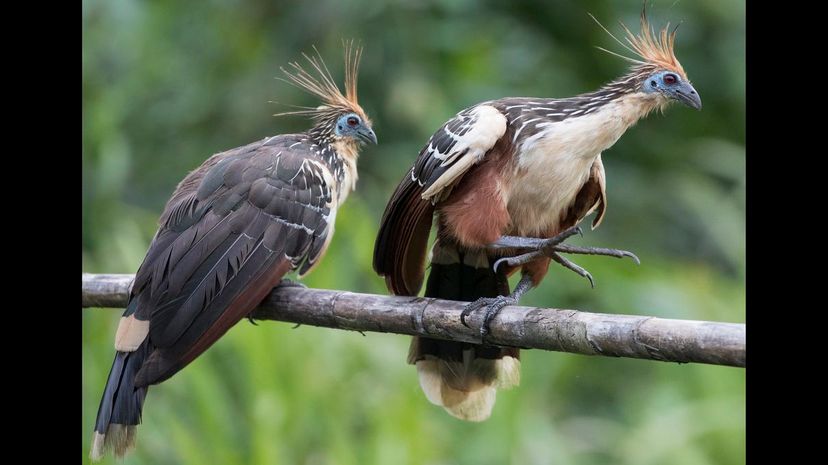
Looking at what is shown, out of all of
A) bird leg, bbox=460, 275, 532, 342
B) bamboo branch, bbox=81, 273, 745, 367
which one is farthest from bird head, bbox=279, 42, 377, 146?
bird leg, bbox=460, 275, 532, 342

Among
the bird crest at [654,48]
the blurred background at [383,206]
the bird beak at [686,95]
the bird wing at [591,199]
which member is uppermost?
the bird crest at [654,48]

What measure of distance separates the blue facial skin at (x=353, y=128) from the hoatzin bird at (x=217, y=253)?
0.26 ft

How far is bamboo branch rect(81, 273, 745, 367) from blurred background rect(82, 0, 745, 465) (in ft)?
3.40

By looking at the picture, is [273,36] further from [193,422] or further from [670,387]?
[670,387]

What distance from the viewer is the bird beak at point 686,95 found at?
2.96 meters

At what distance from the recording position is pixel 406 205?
10.4 feet

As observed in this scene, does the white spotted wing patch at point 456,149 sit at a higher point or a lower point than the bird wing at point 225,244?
higher

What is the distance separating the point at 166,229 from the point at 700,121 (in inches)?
179

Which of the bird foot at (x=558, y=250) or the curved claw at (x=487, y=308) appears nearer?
the bird foot at (x=558, y=250)

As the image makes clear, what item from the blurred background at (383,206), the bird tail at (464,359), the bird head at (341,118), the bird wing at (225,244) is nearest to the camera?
the bird wing at (225,244)

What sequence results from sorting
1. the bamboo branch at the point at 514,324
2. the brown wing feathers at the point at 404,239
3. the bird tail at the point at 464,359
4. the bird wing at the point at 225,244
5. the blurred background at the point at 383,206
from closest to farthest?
the bamboo branch at the point at 514,324 < the bird wing at the point at 225,244 < the brown wing feathers at the point at 404,239 < the bird tail at the point at 464,359 < the blurred background at the point at 383,206

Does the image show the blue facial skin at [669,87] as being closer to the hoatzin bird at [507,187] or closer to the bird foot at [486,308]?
the hoatzin bird at [507,187]

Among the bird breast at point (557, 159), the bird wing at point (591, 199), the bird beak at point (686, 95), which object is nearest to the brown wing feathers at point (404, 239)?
the bird breast at point (557, 159)

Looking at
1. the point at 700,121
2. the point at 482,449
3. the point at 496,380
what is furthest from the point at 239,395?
the point at 700,121
